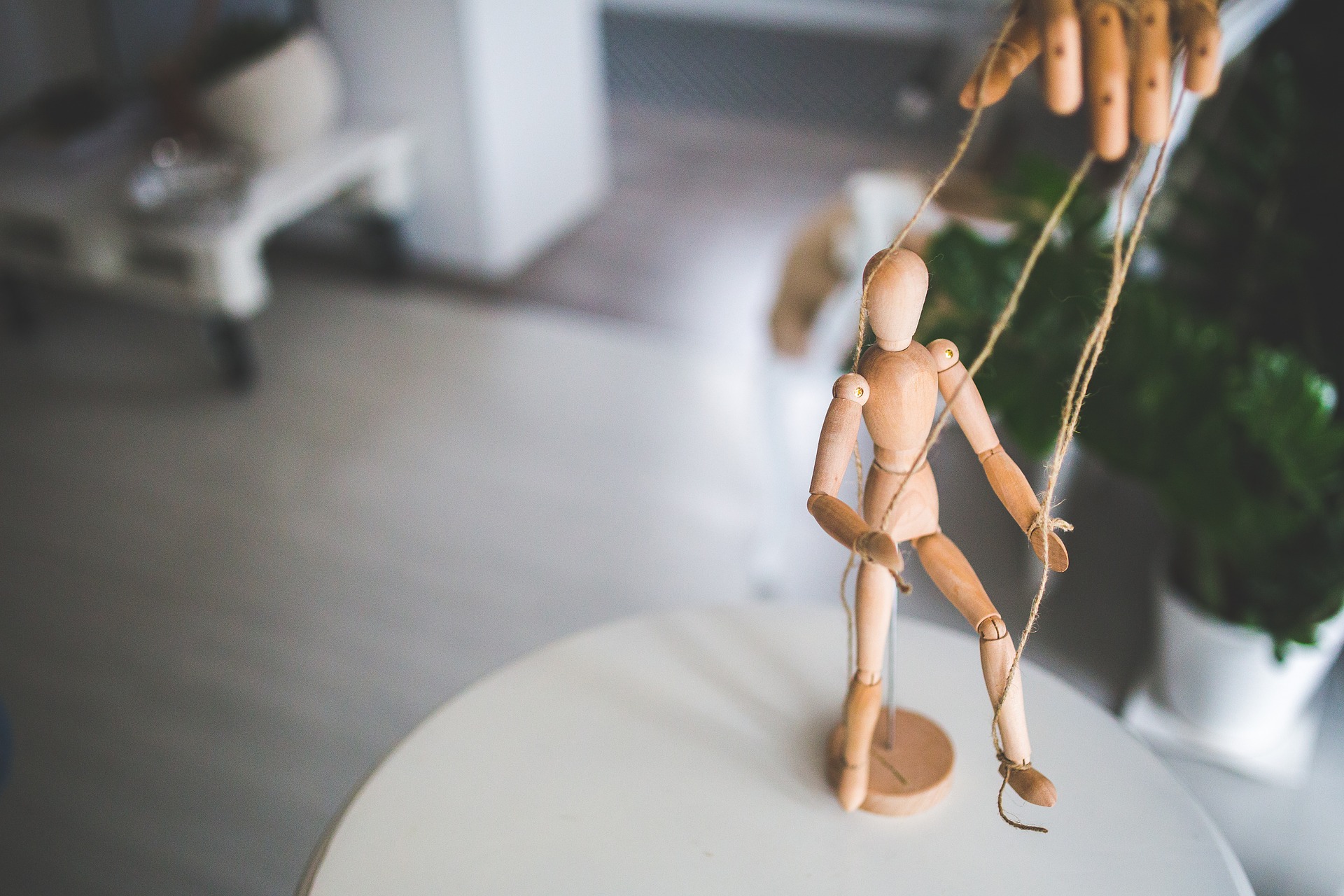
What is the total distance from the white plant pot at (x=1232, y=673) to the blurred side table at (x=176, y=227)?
175 cm

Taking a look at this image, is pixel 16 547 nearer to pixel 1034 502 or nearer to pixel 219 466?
pixel 219 466

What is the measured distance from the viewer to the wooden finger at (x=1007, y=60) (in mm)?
539

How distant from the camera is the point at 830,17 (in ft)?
14.2

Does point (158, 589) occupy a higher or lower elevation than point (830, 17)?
lower

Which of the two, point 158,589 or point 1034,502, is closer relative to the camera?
point 1034,502

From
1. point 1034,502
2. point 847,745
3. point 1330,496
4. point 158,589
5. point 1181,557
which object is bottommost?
point 158,589

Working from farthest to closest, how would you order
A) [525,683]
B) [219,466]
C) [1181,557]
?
[219,466] < [1181,557] < [525,683]

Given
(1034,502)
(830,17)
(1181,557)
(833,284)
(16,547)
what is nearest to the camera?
(1034,502)

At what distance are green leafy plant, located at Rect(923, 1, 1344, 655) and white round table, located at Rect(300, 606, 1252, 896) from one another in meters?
0.30

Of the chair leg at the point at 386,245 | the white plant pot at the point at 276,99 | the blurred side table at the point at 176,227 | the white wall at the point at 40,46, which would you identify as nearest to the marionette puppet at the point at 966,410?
the blurred side table at the point at 176,227

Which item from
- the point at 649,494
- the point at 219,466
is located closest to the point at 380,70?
the point at 219,466

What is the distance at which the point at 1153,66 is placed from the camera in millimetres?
517

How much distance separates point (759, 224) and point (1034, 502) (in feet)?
7.67

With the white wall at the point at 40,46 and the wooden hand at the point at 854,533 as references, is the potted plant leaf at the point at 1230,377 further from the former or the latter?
the white wall at the point at 40,46
